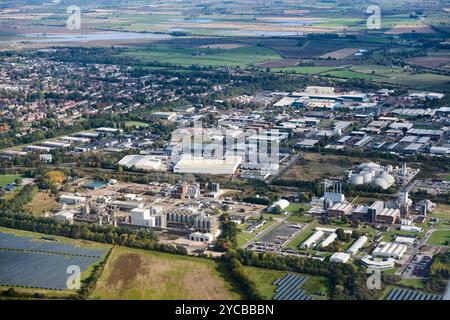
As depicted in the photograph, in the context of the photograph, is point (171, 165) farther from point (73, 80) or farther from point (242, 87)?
point (73, 80)

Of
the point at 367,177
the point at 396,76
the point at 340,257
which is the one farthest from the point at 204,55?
the point at 340,257

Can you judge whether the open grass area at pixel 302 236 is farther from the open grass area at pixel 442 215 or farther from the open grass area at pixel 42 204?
the open grass area at pixel 42 204

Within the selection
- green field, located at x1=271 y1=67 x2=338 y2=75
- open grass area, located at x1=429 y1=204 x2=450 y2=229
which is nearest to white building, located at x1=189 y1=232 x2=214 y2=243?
open grass area, located at x1=429 y1=204 x2=450 y2=229

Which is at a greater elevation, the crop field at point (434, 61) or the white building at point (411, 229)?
the crop field at point (434, 61)

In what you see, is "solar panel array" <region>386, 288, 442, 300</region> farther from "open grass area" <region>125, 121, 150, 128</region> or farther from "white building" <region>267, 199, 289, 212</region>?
"open grass area" <region>125, 121, 150, 128</region>

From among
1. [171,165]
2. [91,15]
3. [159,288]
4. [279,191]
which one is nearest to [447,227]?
[279,191]

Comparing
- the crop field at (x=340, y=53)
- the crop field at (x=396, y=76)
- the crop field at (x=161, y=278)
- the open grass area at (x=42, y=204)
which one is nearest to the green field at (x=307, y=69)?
the crop field at (x=396, y=76)
